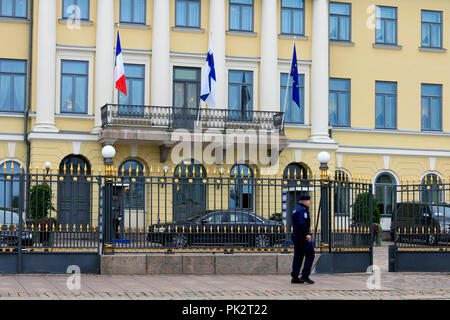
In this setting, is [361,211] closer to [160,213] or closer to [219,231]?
[219,231]

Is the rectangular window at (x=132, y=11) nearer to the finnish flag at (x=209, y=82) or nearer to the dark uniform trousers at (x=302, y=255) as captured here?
the finnish flag at (x=209, y=82)

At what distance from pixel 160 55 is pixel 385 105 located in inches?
459

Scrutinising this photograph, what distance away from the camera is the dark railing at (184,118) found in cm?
3402

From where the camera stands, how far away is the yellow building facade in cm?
3428

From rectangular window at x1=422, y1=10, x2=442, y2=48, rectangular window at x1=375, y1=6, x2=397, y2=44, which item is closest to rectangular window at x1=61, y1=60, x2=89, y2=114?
rectangular window at x1=375, y1=6, x2=397, y2=44

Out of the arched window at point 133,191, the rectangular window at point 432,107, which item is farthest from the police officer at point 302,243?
the rectangular window at point 432,107

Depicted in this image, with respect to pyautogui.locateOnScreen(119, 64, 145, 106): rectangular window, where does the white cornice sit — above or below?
below

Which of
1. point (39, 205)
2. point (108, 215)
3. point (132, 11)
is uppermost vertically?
point (132, 11)

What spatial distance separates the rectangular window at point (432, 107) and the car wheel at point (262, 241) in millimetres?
23271

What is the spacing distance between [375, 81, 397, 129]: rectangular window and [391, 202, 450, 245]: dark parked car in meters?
19.8

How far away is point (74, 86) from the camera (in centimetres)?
3500

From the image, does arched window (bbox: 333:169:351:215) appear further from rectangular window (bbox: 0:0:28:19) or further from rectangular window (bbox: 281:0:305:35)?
rectangular window (bbox: 0:0:28:19)

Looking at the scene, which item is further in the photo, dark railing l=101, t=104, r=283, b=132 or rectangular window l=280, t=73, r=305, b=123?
rectangular window l=280, t=73, r=305, b=123

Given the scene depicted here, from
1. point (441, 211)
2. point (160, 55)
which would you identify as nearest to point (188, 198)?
point (441, 211)
